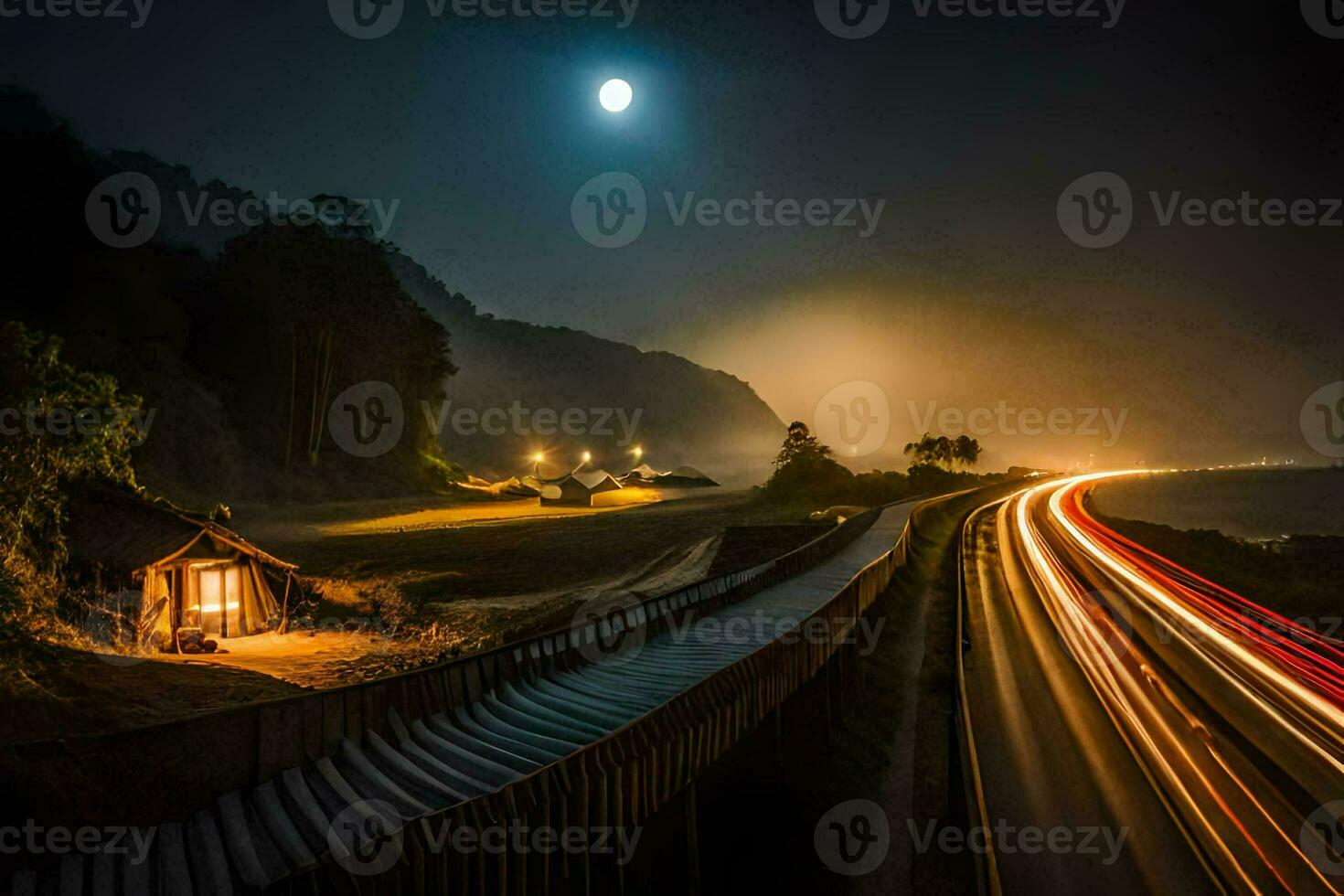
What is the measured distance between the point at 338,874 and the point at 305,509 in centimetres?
5545

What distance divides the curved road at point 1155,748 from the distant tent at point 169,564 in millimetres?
19809

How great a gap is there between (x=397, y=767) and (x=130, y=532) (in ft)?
53.7

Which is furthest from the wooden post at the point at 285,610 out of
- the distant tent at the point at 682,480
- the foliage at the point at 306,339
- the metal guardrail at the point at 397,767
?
the distant tent at the point at 682,480

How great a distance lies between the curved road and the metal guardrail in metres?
3.65

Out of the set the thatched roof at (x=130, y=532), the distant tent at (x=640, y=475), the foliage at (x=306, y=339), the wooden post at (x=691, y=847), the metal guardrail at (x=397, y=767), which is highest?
the foliage at (x=306, y=339)

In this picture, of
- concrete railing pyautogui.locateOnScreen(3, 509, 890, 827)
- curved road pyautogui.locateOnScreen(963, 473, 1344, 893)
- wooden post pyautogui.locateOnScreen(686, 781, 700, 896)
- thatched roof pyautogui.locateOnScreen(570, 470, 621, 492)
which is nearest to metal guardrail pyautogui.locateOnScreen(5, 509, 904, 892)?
concrete railing pyautogui.locateOnScreen(3, 509, 890, 827)

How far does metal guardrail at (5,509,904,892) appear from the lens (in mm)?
4719

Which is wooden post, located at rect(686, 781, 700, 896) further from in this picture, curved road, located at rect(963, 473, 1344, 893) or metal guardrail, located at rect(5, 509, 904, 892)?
curved road, located at rect(963, 473, 1344, 893)

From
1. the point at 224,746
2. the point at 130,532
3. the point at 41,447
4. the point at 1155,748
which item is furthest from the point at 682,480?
the point at 224,746

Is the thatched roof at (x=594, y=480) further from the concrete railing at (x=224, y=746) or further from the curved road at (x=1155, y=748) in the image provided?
the concrete railing at (x=224, y=746)

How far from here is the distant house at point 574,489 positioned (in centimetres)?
6581

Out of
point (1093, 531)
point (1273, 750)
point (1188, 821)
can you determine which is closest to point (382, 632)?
point (1188, 821)

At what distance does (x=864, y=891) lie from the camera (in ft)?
27.5

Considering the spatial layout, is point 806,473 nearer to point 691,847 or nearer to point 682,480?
point 682,480
